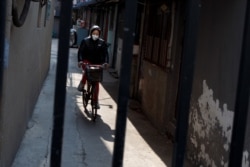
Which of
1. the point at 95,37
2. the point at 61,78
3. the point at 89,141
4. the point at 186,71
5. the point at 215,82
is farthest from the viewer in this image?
the point at 95,37

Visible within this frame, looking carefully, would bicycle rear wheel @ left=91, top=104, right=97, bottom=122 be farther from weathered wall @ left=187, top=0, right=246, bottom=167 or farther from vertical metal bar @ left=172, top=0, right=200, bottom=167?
vertical metal bar @ left=172, top=0, right=200, bottom=167

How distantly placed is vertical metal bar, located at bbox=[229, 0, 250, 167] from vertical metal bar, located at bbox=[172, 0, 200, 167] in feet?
0.70

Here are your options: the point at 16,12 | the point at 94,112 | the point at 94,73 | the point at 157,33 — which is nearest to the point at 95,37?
the point at 94,73

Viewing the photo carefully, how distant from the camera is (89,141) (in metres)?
7.84

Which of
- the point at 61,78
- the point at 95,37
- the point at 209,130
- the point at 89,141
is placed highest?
the point at 61,78

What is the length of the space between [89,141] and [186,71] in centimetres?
584

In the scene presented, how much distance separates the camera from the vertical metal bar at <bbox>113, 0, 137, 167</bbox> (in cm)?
203

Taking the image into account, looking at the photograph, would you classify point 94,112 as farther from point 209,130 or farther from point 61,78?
point 61,78

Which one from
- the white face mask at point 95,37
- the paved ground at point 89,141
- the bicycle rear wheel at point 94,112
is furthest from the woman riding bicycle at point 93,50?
the paved ground at point 89,141

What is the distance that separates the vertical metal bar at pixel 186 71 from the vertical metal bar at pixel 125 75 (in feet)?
0.75

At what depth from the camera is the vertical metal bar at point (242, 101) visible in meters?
2.14

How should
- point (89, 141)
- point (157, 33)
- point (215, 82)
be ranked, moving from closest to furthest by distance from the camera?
point (215, 82) → point (89, 141) → point (157, 33)

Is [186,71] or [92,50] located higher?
[186,71]

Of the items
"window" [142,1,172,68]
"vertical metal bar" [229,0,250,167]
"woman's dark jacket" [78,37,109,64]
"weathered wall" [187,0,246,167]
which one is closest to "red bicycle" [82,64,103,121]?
"woman's dark jacket" [78,37,109,64]
